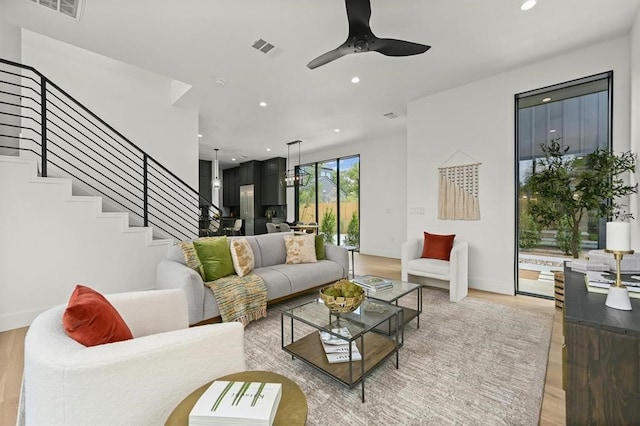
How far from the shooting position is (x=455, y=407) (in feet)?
5.34

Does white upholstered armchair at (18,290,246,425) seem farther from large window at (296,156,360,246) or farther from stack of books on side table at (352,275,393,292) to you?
large window at (296,156,360,246)

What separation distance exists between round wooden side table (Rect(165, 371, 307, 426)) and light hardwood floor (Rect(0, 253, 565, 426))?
4.72 feet

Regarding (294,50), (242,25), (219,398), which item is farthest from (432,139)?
(219,398)

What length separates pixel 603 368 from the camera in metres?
1.06

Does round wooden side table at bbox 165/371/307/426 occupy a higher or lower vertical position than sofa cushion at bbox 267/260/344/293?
higher

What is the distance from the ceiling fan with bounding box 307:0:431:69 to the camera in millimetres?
2085

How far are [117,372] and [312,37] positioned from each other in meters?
3.24

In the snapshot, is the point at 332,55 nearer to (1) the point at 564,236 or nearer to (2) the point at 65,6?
(2) the point at 65,6

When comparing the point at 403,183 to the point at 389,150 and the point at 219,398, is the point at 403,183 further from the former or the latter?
the point at 219,398

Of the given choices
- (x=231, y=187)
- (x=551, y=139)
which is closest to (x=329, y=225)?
(x=231, y=187)

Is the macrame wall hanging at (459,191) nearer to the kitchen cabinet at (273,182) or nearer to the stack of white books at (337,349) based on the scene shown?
the stack of white books at (337,349)

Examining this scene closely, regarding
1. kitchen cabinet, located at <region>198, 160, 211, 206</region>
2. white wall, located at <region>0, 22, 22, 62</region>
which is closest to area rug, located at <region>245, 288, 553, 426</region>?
→ white wall, located at <region>0, 22, 22, 62</region>

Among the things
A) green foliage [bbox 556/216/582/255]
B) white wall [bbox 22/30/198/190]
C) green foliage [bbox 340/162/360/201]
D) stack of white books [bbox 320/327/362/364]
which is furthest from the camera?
green foliage [bbox 340/162/360/201]

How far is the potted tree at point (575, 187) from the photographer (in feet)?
9.12
